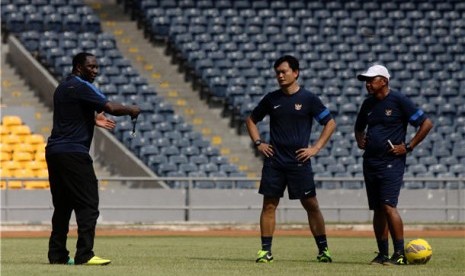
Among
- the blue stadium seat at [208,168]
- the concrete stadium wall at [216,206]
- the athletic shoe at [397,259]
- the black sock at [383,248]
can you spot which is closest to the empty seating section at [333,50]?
the blue stadium seat at [208,168]

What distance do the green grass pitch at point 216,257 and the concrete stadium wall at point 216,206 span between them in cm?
437

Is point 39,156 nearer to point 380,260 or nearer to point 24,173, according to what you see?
point 24,173

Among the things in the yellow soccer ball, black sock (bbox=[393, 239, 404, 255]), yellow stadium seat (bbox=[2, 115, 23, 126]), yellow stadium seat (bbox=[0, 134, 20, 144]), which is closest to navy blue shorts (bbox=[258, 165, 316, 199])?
black sock (bbox=[393, 239, 404, 255])

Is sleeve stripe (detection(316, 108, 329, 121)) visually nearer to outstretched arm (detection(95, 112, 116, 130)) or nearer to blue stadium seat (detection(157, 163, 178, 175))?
outstretched arm (detection(95, 112, 116, 130))

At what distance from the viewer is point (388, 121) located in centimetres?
1404

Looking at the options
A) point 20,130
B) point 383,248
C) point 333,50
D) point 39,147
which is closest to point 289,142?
point 383,248

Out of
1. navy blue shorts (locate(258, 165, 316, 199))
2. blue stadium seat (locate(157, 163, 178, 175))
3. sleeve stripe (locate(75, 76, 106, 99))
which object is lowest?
blue stadium seat (locate(157, 163, 178, 175))

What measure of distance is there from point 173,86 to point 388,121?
64.9 feet

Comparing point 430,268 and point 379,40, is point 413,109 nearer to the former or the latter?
point 430,268

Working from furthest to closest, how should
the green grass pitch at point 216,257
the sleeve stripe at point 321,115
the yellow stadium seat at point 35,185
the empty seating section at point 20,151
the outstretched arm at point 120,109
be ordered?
the empty seating section at point 20,151, the yellow stadium seat at point 35,185, the sleeve stripe at point 321,115, the outstretched arm at point 120,109, the green grass pitch at point 216,257

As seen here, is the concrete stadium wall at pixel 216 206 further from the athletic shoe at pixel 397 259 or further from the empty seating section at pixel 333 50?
the athletic shoe at pixel 397 259

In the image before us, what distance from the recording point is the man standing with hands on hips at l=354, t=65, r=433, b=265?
45.6ft

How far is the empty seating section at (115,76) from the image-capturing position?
98.2ft

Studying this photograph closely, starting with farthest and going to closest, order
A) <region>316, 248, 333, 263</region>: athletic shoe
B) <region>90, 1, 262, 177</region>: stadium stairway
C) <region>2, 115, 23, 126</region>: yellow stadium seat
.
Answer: <region>90, 1, 262, 177</region>: stadium stairway < <region>2, 115, 23, 126</region>: yellow stadium seat < <region>316, 248, 333, 263</region>: athletic shoe
